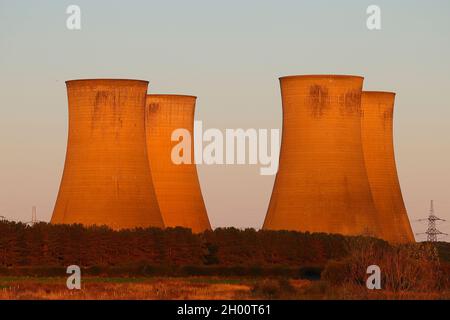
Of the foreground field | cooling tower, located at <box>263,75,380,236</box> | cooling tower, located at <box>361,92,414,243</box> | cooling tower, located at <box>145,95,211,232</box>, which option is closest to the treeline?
cooling tower, located at <box>263,75,380,236</box>

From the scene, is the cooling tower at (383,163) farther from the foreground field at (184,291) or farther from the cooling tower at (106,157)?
the foreground field at (184,291)

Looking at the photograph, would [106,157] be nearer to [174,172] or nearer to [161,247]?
[161,247]

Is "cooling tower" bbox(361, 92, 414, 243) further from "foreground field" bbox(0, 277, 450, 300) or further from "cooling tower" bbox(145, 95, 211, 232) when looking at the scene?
"foreground field" bbox(0, 277, 450, 300)

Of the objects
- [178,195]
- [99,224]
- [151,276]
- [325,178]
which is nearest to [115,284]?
[151,276]

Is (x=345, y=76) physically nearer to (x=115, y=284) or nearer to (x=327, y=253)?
(x=327, y=253)

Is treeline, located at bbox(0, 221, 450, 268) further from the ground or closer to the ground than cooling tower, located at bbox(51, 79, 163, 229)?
closer to the ground
